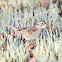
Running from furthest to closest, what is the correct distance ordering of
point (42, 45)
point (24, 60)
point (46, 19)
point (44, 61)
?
point (46, 19), point (42, 45), point (24, 60), point (44, 61)

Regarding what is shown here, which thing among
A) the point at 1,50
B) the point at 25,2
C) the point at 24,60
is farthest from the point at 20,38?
the point at 25,2

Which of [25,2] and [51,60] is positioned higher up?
[25,2]

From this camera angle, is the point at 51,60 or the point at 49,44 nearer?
the point at 51,60

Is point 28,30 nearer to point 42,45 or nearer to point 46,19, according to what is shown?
point 42,45

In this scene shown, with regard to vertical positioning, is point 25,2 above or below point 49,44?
above

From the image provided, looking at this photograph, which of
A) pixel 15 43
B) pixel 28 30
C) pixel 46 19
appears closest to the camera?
pixel 15 43

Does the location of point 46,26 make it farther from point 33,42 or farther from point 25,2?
point 25,2

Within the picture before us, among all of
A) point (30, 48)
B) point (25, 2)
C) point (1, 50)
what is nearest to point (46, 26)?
point (30, 48)

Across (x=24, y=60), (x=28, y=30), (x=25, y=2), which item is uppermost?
(x=25, y=2)

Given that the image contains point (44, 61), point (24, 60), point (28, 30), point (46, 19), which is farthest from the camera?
point (46, 19)
